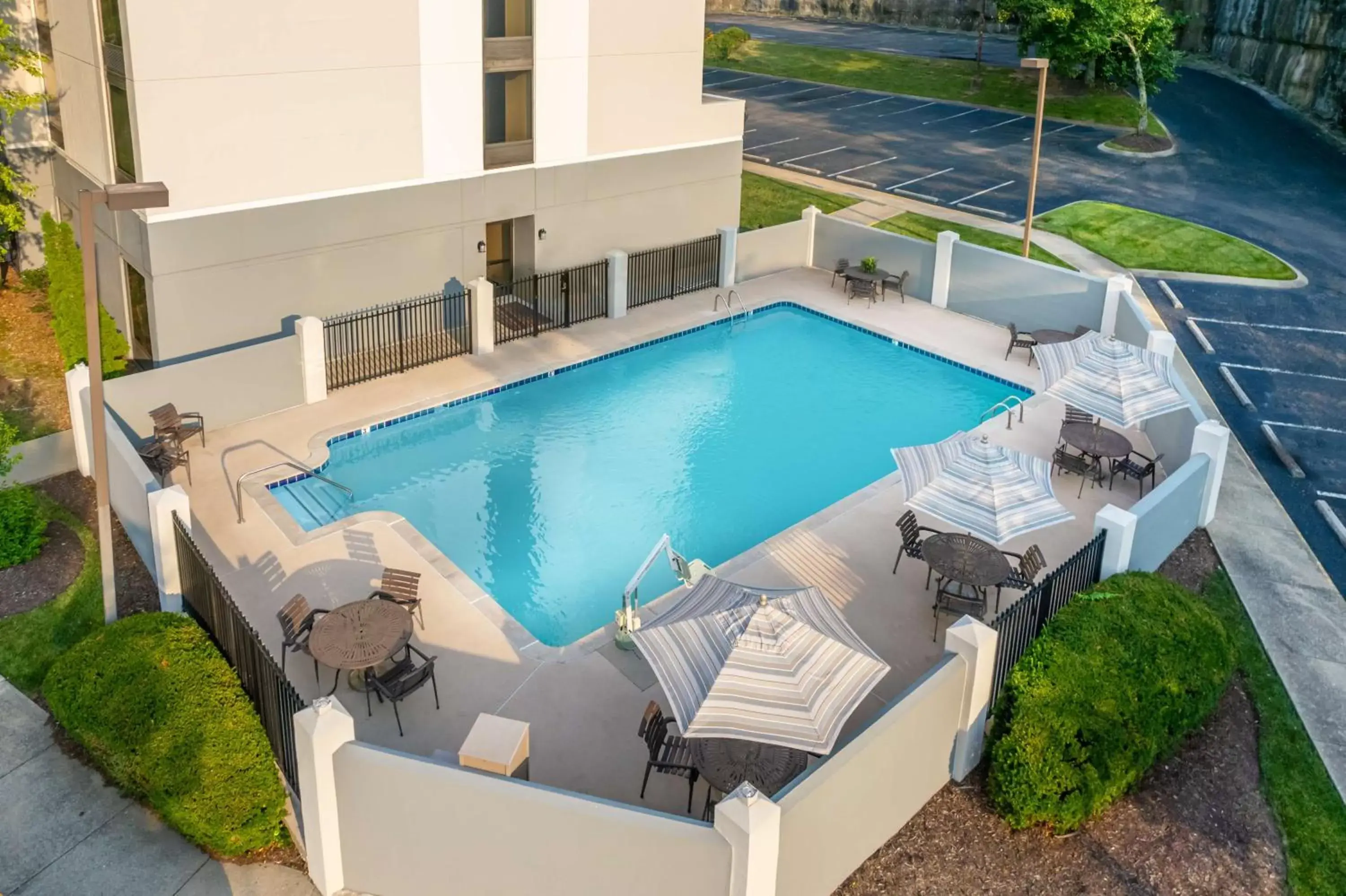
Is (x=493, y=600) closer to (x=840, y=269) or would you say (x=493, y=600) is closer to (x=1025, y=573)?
(x=1025, y=573)

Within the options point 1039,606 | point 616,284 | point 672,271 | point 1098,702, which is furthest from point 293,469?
point 1098,702

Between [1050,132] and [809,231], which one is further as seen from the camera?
[1050,132]

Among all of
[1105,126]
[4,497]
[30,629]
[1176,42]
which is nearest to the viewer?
[30,629]

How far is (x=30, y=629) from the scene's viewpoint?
14.5 meters

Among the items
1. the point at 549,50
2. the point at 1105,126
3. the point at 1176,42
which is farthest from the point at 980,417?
the point at 1176,42

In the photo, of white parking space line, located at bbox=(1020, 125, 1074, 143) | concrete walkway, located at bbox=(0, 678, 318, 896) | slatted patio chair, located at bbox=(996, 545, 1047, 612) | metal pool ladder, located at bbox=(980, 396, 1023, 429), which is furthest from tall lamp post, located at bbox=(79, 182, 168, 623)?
white parking space line, located at bbox=(1020, 125, 1074, 143)

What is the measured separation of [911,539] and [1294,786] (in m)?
5.59

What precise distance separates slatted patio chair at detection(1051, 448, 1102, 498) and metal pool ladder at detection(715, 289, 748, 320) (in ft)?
31.6

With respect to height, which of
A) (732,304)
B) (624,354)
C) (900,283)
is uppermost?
(900,283)

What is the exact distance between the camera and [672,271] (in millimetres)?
27719

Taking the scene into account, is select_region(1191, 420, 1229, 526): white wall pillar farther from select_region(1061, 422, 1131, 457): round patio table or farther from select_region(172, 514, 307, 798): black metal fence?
select_region(172, 514, 307, 798): black metal fence

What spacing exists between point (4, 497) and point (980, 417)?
17079mm

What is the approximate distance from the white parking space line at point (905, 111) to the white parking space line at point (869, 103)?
1.45 m

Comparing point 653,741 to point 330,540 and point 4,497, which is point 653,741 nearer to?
point 330,540
